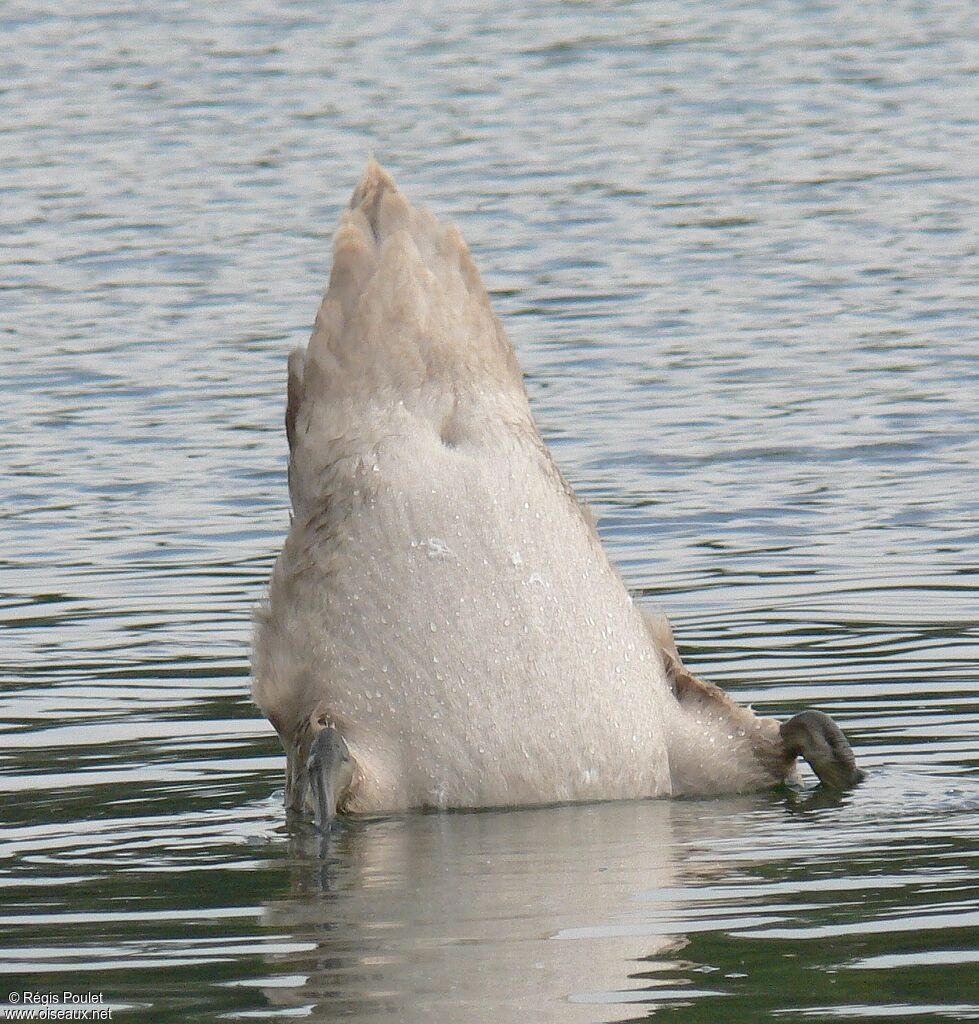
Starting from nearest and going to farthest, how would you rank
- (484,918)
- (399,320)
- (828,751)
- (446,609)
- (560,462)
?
(484,918) → (446,609) → (828,751) → (399,320) → (560,462)

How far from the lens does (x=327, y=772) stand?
7641mm

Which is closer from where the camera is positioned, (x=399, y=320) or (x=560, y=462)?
(x=399, y=320)

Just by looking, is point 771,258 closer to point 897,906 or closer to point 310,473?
point 310,473

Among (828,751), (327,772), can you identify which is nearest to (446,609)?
(327,772)

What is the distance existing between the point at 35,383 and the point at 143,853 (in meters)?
8.48

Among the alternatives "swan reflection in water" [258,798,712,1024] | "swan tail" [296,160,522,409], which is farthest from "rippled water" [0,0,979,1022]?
"swan tail" [296,160,522,409]

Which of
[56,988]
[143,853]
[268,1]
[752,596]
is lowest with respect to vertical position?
[268,1]

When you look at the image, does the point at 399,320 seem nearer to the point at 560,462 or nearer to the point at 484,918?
the point at 484,918

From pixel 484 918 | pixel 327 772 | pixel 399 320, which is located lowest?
pixel 327 772

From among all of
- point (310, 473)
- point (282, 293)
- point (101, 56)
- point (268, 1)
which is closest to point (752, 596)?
point (310, 473)

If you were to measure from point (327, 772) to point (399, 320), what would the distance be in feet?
5.33

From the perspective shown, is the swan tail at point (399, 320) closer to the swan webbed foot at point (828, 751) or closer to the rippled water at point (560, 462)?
the rippled water at point (560, 462)

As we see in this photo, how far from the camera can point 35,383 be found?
51.5ft

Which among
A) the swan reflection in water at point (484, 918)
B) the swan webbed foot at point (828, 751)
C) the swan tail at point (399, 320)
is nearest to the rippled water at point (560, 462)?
the swan reflection in water at point (484, 918)
